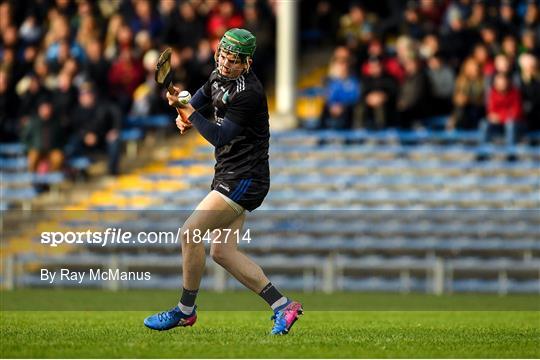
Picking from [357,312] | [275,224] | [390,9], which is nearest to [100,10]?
[390,9]

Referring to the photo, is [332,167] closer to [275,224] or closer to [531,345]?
[275,224]

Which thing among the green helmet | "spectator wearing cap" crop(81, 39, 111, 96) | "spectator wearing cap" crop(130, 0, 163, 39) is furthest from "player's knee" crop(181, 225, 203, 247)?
"spectator wearing cap" crop(130, 0, 163, 39)

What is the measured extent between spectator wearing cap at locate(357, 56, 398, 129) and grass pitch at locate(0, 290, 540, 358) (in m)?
6.57

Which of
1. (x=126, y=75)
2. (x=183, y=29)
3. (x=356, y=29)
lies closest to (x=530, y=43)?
(x=356, y=29)

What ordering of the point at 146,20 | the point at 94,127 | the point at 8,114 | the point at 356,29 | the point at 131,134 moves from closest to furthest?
the point at 94,127 → the point at 131,134 → the point at 356,29 → the point at 8,114 → the point at 146,20

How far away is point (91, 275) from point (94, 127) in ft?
10.8

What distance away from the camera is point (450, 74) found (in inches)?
832

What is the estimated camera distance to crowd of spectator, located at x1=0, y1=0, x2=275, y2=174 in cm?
2198

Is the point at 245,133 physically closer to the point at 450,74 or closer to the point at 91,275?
the point at 91,275

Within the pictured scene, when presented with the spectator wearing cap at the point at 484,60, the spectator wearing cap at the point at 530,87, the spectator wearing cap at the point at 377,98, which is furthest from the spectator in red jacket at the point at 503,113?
the spectator wearing cap at the point at 377,98

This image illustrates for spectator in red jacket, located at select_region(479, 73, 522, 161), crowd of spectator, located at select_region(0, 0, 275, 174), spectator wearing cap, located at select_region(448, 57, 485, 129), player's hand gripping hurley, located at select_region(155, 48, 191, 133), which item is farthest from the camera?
crowd of spectator, located at select_region(0, 0, 275, 174)

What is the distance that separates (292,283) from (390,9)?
20.3 ft

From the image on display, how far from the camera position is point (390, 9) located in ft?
79.3

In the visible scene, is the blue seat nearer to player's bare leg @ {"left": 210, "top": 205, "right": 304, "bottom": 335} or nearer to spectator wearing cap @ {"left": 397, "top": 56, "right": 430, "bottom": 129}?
spectator wearing cap @ {"left": 397, "top": 56, "right": 430, "bottom": 129}
